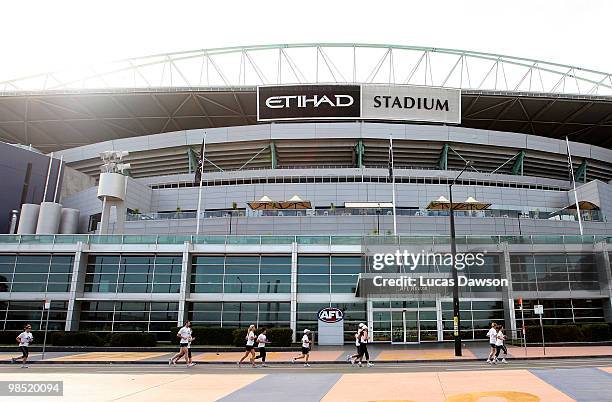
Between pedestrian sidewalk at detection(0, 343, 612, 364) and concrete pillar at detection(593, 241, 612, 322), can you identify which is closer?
pedestrian sidewalk at detection(0, 343, 612, 364)

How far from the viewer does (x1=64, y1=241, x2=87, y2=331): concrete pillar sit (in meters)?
31.7

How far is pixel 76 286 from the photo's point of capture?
32250 millimetres

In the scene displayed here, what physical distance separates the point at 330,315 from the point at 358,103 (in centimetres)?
3149

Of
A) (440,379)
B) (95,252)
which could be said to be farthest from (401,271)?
(95,252)

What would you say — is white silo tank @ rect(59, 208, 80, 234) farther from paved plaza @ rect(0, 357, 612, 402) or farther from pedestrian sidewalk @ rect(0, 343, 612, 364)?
paved plaza @ rect(0, 357, 612, 402)

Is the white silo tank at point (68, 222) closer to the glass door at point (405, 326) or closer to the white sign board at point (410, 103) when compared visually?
the white sign board at point (410, 103)

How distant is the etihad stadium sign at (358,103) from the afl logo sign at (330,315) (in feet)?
95.6

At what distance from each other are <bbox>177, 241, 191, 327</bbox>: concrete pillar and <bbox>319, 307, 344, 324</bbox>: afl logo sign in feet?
30.8

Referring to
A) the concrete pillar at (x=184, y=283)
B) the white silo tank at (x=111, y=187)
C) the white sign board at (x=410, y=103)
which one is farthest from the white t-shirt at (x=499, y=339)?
the white sign board at (x=410, y=103)

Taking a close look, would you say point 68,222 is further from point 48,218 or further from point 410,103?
point 410,103

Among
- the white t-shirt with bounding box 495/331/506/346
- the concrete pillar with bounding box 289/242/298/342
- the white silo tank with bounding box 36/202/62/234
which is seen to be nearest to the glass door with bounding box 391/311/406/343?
the concrete pillar with bounding box 289/242/298/342

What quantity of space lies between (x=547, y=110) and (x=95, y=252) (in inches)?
2412

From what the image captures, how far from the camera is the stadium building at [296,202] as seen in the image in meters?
32.8

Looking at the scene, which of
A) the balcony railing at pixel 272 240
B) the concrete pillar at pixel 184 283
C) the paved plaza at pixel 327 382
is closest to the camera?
the paved plaza at pixel 327 382
